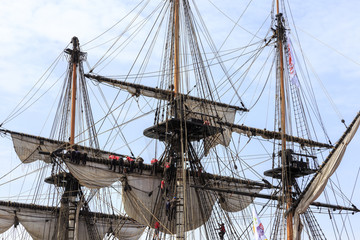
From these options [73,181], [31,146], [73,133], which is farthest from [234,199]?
[31,146]

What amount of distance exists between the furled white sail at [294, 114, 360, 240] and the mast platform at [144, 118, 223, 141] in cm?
774

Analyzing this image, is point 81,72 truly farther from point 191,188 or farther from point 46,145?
point 191,188

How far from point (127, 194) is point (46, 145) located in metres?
15.6

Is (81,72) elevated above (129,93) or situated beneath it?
elevated above

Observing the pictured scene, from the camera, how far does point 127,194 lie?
4759cm

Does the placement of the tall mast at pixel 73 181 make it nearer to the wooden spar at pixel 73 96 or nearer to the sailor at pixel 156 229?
the wooden spar at pixel 73 96

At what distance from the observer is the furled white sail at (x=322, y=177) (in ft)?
141

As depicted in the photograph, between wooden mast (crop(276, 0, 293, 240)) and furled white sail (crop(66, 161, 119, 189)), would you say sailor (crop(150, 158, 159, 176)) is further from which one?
wooden mast (crop(276, 0, 293, 240))

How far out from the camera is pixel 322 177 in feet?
143

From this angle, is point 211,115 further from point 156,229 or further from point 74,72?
point 74,72

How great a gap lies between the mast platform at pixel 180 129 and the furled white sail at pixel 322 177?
7743 millimetres

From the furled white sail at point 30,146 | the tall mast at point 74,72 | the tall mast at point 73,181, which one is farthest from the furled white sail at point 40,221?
the tall mast at point 74,72

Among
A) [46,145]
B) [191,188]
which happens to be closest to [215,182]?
[191,188]

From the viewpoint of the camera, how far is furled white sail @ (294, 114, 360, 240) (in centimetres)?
4312
